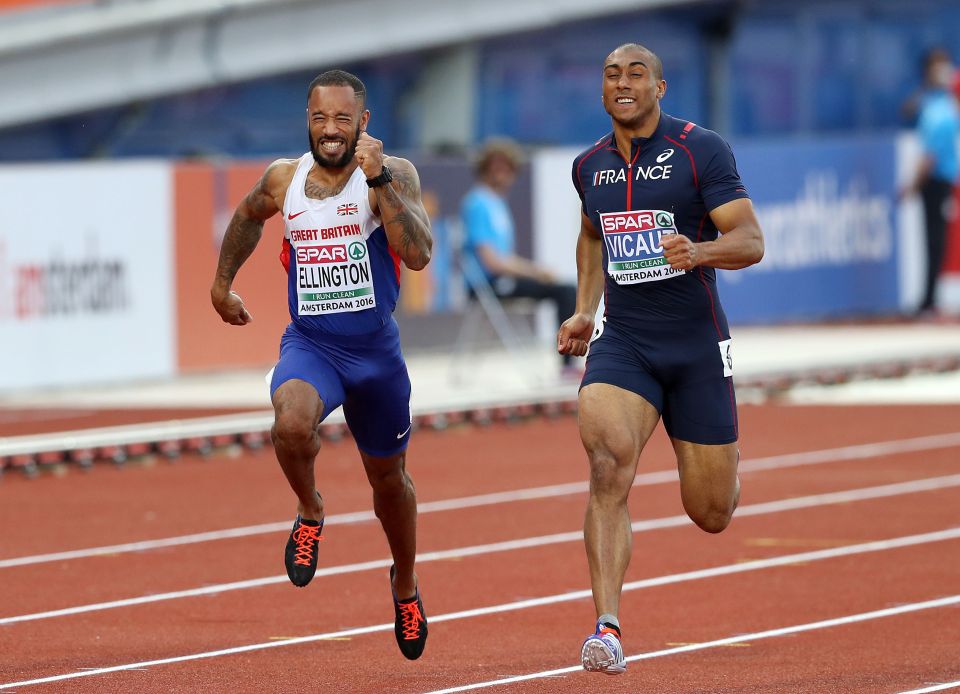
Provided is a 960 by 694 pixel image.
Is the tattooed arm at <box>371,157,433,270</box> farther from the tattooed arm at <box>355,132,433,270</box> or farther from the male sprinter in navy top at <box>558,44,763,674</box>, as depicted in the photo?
the male sprinter in navy top at <box>558,44,763,674</box>

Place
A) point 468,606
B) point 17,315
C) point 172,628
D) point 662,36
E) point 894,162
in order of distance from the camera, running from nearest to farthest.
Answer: point 172,628
point 468,606
point 17,315
point 894,162
point 662,36

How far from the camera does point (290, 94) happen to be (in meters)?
26.1

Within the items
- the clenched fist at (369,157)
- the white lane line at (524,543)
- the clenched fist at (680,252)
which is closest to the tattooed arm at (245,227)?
the clenched fist at (369,157)

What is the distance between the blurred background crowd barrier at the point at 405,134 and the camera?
58.7 feet

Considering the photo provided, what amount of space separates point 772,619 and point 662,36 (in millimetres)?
21874

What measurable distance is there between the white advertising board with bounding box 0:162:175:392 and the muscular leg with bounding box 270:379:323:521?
31.5 ft

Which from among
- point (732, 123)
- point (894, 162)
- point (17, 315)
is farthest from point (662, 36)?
point (17, 315)

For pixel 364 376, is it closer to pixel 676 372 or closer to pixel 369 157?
pixel 369 157

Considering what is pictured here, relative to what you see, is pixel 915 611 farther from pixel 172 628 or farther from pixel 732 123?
pixel 732 123

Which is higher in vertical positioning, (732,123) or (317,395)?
(732,123)

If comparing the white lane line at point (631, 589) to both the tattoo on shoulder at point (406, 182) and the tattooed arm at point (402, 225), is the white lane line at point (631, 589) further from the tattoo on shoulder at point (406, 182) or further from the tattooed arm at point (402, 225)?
the tattoo on shoulder at point (406, 182)

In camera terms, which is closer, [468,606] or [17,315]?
[468,606]

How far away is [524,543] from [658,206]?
378 cm

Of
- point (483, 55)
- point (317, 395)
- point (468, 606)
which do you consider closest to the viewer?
point (317, 395)
